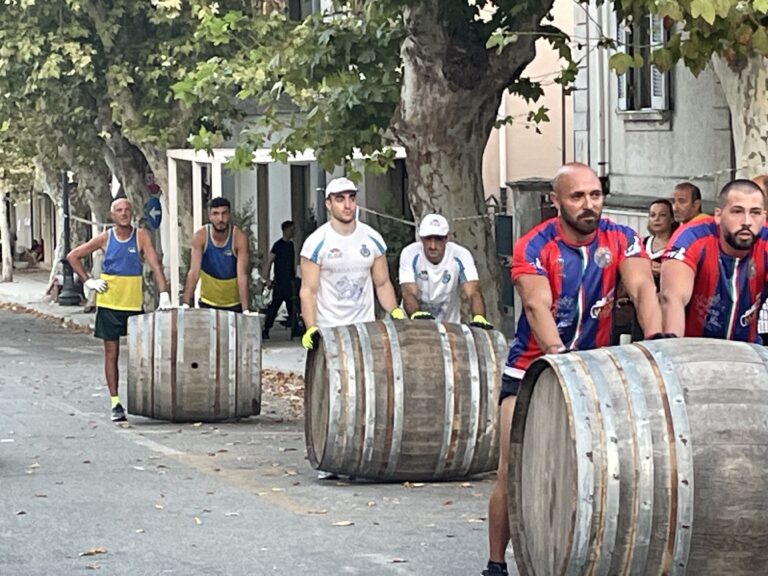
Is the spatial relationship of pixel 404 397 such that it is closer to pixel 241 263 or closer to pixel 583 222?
pixel 583 222

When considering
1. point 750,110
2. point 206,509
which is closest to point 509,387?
point 206,509

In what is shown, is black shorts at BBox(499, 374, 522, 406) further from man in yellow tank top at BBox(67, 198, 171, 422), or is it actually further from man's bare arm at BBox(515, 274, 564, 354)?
man in yellow tank top at BBox(67, 198, 171, 422)

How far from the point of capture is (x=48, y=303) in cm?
4075

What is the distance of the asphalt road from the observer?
870 cm

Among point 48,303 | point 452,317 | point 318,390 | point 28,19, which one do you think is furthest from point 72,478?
point 48,303

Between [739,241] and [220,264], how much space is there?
8362mm

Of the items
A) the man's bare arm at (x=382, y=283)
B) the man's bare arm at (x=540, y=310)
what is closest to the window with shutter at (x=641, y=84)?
the man's bare arm at (x=382, y=283)

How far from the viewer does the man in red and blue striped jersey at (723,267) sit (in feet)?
25.3

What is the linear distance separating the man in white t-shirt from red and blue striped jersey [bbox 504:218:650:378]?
4.34 m

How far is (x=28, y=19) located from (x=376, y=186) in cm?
→ 588

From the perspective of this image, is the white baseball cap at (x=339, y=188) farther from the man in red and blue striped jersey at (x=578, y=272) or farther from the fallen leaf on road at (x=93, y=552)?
the man in red and blue striped jersey at (x=578, y=272)

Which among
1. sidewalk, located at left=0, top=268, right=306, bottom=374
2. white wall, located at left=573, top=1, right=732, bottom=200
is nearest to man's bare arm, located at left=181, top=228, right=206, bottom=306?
white wall, located at left=573, top=1, right=732, bottom=200

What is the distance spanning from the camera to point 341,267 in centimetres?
1205

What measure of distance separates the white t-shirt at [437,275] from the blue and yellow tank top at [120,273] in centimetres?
343
